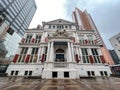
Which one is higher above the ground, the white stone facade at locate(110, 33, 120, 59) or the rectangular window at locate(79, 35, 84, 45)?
the white stone facade at locate(110, 33, 120, 59)

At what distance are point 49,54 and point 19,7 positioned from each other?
68528mm

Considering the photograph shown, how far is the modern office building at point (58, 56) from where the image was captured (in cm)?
1622

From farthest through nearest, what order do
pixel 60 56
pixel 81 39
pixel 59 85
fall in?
pixel 81 39, pixel 60 56, pixel 59 85

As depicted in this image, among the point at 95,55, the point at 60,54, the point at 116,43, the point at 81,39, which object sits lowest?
the point at 95,55

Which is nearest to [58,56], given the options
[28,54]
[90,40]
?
[28,54]

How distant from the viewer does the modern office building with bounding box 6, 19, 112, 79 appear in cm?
1622

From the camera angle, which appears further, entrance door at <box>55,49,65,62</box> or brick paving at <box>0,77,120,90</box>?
entrance door at <box>55,49,65,62</box>

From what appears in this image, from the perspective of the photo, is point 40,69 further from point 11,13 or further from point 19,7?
point 19,7

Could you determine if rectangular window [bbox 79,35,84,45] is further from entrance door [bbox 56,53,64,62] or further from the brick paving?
the brick paving

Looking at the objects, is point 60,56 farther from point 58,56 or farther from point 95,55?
point 95,55

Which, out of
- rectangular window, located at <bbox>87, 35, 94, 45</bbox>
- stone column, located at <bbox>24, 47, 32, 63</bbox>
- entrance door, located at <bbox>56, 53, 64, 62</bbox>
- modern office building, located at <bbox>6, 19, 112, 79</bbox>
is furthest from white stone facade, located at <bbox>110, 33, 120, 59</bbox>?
stone column, located at <bbox>24, 47, 32, 63</bbox>

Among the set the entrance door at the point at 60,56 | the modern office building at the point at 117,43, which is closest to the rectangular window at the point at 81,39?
the entrance door at the point at 60,56

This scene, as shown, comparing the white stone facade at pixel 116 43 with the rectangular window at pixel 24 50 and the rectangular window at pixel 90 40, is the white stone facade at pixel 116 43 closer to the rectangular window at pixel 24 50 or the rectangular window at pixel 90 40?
the rectangular window at pixel 90 40

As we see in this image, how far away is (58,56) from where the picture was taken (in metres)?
21.5
